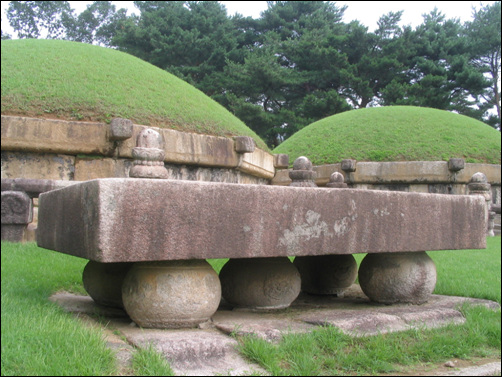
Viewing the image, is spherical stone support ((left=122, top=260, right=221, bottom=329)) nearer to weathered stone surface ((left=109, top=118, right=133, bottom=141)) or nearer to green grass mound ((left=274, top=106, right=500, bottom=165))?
weathered stone surface ((left=109, top=118, right=133, bottom=141))

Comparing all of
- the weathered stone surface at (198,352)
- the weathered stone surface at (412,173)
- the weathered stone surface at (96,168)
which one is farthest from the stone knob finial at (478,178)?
the weathered stone surface at (198,352)

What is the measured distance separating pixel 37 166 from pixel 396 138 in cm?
958

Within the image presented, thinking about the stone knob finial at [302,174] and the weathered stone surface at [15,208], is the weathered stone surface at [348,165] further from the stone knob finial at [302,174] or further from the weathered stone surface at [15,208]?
the stone knob finial at [302,174]

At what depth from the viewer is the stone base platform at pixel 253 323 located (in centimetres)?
207

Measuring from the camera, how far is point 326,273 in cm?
372

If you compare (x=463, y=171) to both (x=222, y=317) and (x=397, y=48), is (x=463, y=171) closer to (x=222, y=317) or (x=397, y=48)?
(x=222, y=317)

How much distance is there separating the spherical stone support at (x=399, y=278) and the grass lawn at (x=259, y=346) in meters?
0.30

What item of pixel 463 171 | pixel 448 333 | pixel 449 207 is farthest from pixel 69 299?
pixel 463 171

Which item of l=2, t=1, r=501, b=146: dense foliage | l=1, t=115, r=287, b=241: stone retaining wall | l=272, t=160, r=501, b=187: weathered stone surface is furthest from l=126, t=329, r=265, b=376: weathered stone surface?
l=2, t=1, r=501, b=146: dense foliage

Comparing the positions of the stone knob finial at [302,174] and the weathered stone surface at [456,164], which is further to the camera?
the weathered stone surface at [456,164]

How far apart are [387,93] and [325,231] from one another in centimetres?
2046

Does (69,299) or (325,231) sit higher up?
(325,231)

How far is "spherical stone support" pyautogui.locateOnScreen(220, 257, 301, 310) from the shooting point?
9.59 feet

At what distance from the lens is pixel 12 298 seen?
2.67m
